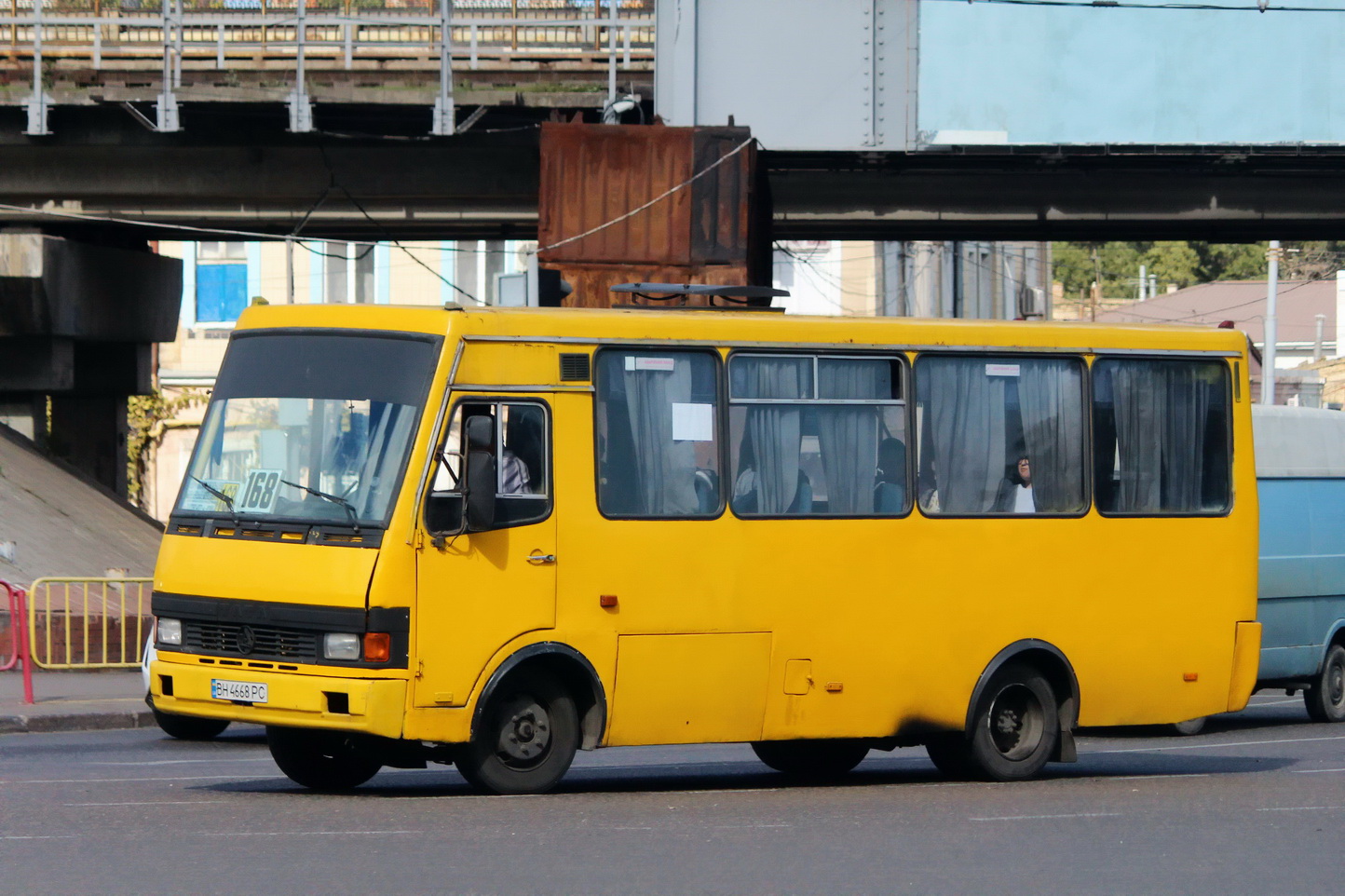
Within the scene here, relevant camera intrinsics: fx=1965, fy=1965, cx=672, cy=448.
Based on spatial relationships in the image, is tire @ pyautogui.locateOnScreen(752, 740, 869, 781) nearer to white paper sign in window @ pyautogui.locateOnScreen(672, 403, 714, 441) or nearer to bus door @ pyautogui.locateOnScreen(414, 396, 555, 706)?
white paper sign in window @ pyautogui.locateOnScreen(672, 403, 714, 441)

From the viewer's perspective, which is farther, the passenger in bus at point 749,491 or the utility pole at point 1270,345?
the utility pole at point 1270,345

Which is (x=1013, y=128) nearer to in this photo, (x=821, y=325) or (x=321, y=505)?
(x=821, y=325)

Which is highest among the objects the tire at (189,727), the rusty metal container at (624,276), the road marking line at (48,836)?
the rusty metal container at (624,276)

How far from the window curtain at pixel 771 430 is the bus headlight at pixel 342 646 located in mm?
2465

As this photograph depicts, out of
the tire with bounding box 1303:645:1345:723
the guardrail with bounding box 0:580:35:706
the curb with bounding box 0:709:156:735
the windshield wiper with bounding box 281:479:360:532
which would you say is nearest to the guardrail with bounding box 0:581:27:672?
the guardrail with bounding box 0:580:35:706

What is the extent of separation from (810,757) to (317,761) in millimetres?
3284

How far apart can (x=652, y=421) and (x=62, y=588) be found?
34.5 ft

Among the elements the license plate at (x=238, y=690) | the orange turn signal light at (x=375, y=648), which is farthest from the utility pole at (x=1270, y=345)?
the license plate at (x=238, y=690)

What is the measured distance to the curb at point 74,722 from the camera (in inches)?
635

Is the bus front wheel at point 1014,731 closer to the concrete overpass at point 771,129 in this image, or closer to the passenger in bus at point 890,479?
the passenger in bus at point 890,479

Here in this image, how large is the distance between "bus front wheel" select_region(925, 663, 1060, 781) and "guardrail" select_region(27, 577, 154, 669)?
10.3m

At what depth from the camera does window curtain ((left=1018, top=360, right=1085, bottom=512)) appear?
484 inches

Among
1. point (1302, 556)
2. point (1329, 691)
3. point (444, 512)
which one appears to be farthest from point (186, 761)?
point (1329, 691)

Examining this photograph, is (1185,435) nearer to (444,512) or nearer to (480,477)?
(480,477)
